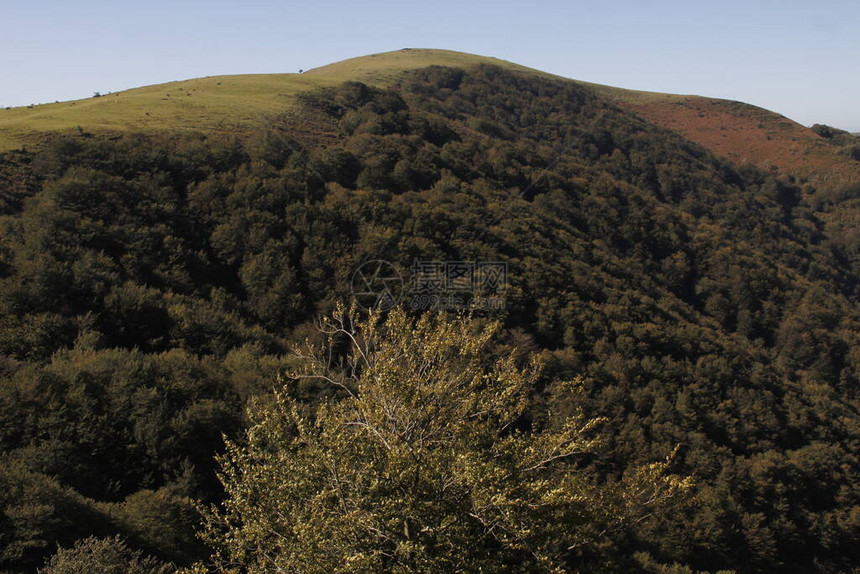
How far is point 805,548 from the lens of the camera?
903 inches

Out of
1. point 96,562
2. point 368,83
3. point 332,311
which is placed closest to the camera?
point 96,562

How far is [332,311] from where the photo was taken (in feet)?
83.2

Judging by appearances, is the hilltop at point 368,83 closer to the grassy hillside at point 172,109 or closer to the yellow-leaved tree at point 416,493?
the grassy hillside at point 172,109

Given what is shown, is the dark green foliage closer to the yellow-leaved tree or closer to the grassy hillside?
the yellow-leaved tree

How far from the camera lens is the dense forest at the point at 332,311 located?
46.0 ft

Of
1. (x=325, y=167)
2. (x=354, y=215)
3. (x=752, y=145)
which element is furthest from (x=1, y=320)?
(x=752, y=145)

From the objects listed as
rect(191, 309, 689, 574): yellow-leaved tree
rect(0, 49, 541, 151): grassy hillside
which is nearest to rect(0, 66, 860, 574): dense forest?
rect(191, 309, 689, 574): yellow-leaved tree

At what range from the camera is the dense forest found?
14.0m

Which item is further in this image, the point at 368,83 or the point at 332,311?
the point at 368,83

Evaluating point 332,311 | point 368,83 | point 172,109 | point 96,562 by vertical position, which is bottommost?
point 96,562

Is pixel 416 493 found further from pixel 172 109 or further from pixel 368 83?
pixel 368 83

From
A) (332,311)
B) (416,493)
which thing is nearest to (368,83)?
(332,311)

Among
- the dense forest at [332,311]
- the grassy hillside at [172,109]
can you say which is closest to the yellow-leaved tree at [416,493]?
the dense forest at [332,311]

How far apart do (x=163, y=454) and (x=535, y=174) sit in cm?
4615
